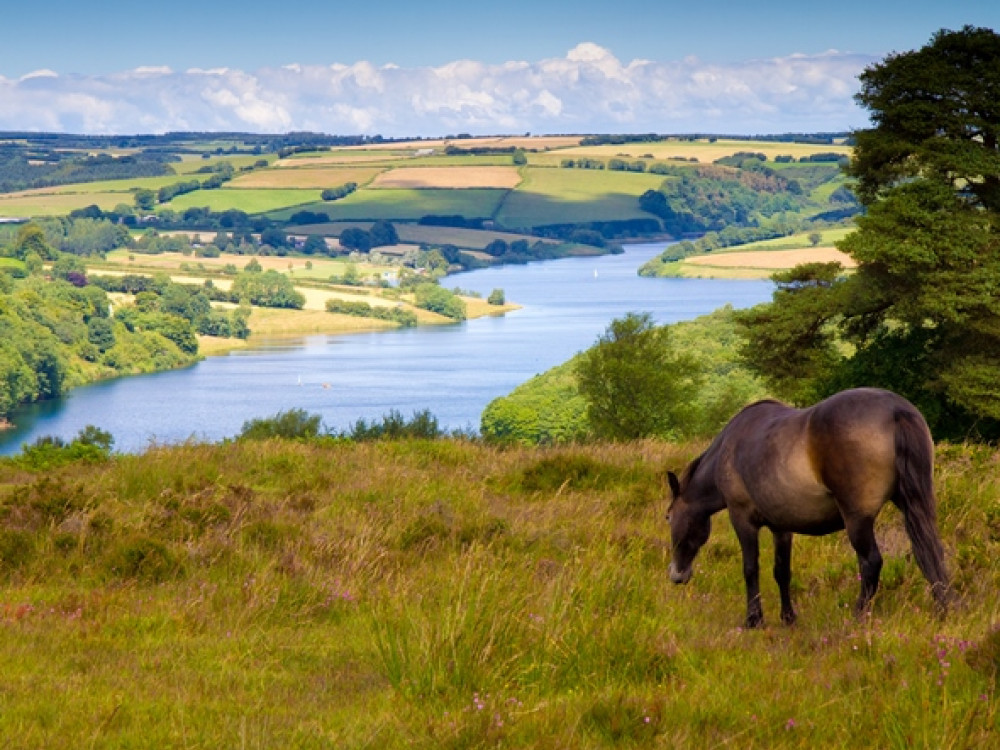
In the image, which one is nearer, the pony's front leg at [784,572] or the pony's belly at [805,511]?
the pony's belly at [805,511]

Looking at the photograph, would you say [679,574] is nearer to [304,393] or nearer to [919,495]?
[919,495]

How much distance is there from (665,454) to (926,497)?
812cm

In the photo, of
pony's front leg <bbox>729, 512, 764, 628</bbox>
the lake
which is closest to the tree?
the lake

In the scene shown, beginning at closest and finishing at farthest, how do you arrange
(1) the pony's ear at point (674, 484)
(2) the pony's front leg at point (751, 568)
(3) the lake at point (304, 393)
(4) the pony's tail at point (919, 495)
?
(4) the pony's tail at point (919, 495) → (2) the pony's front leg at point (751, 568) → (1) the pony's ear at point (674, 484) → (3) the lake at point (304, 393)

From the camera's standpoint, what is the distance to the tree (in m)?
75.4

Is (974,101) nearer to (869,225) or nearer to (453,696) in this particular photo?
(869,225)

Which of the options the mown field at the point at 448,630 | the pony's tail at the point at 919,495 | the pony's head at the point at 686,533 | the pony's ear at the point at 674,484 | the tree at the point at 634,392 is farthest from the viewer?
the tree at the point at 634,392

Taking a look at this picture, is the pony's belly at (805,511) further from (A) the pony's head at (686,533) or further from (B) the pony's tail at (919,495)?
(A) the pony's head at (686,533)

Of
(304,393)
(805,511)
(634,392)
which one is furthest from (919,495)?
(304,393)

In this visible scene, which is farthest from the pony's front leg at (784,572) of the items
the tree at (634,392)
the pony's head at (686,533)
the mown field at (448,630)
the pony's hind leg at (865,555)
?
the tree at (634,392)

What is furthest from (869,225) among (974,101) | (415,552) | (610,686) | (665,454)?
(610,686)

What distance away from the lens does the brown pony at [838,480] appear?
6.75 meters

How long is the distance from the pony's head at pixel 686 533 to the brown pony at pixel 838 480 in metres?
0.53

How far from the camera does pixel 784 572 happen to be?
7.27 m
